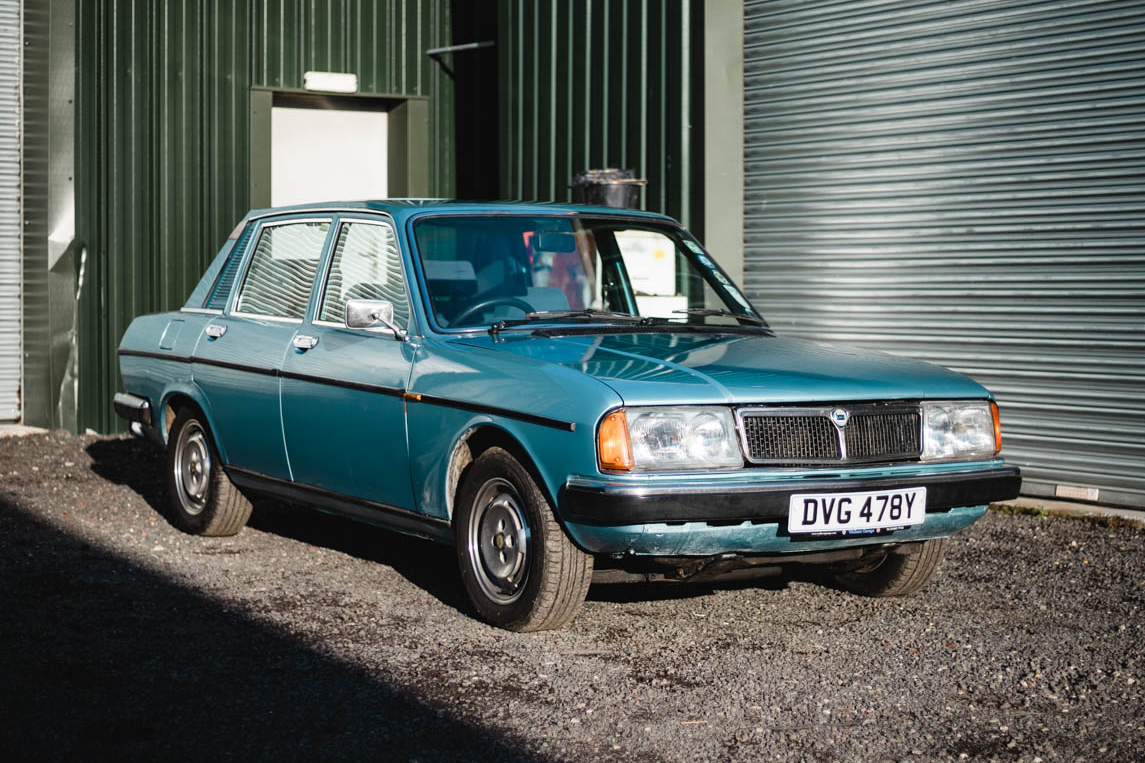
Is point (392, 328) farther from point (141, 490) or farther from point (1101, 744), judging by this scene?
point (141, 490)

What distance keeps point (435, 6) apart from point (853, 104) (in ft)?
16.3

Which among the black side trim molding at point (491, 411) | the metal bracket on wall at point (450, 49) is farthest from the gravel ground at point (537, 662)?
the metal bracket on wall at point (450, 49)

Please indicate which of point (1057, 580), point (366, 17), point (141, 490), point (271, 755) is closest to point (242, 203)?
point (366, 17)

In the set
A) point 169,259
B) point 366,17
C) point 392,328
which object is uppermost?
point 366,17

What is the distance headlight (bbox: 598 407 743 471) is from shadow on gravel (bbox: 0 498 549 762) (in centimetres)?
101

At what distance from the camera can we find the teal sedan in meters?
4.80

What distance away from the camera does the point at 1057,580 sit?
6484mm

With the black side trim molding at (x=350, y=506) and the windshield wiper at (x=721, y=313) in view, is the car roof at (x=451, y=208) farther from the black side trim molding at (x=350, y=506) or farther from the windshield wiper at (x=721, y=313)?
the black side trim molding at (x=350, y=506)

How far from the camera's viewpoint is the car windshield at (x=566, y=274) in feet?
19.1

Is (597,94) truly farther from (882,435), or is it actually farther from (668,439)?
(668,439)

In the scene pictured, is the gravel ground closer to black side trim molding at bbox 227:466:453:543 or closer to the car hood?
black side trim molding at bbox 227:466:453:543

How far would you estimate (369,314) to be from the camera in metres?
5.66

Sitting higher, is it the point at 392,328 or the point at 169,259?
the point at 169,259

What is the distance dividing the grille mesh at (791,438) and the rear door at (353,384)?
1.48 m
